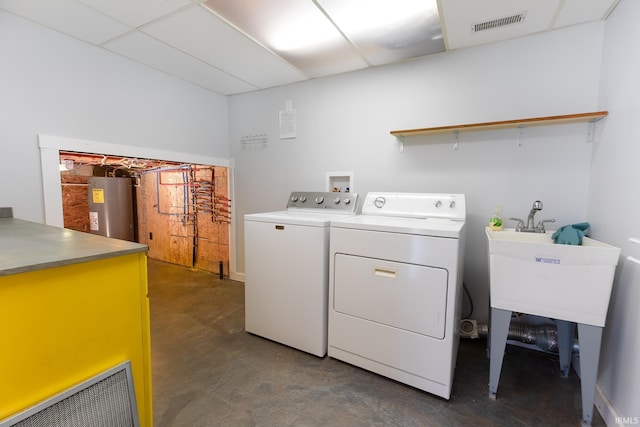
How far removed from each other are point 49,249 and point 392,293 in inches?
63.9

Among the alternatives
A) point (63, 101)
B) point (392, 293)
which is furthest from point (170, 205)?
point (392, 293)

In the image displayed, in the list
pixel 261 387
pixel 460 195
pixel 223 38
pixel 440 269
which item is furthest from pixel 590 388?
pixel 223 38

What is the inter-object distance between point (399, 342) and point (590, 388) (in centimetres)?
94

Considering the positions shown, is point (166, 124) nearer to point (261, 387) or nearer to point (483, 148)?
Result: point (261, 387)

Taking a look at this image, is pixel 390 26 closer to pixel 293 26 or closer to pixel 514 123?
pixel 293 26

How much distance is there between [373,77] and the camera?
8.32 ft

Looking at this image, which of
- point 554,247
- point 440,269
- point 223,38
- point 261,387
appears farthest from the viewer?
point 223,38

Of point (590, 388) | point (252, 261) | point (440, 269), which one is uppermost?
point (440, 269)

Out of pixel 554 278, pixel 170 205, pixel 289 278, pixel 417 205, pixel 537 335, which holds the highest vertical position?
pixel 417 205

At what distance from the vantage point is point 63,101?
81.5 inches

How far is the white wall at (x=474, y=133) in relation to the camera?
6.23 ft

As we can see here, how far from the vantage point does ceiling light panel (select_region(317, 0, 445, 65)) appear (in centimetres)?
170

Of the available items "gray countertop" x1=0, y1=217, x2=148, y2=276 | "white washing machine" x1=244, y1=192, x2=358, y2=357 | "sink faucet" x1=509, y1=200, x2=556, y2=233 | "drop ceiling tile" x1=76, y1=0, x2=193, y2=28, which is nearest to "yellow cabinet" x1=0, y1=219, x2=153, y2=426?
"gray countertop" x1=0, y1=217, x2=148, y2=276

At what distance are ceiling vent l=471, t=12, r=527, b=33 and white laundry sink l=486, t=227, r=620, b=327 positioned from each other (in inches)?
56.8
